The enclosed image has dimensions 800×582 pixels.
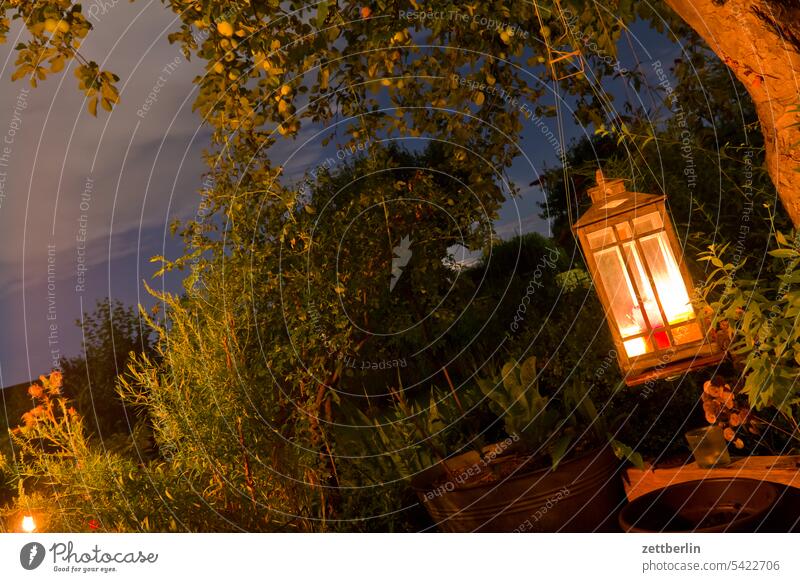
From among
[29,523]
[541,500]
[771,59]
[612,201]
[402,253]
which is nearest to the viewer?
[771,59]

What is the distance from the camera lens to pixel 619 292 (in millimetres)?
2680

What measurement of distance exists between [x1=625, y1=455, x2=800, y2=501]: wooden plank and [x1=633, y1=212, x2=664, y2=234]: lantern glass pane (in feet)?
3.83

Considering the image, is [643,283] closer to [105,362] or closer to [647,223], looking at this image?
[647,223]

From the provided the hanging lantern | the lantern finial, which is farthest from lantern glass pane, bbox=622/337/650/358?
the lantern finial

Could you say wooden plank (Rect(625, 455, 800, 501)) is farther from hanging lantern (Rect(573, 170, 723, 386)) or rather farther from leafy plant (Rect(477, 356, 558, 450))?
hanging lantern (Rect(573, 170, 723, 386))

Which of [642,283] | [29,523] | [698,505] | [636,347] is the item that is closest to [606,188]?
[642,283]

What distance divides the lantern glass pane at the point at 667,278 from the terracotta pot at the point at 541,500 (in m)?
1.28

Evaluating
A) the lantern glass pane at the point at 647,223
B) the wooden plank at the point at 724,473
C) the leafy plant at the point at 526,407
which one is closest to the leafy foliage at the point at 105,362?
the leafy plant at the point at 526,407

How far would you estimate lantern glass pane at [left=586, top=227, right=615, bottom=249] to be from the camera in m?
2.64
